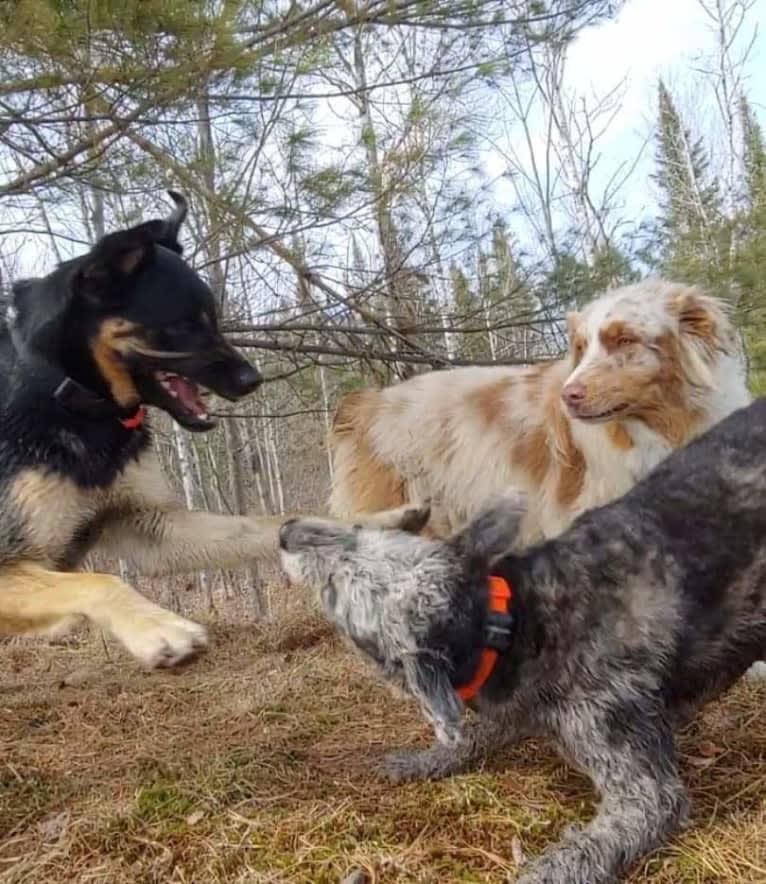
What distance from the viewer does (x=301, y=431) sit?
90.9 ft

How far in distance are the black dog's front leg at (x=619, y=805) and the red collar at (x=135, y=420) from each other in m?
2.40

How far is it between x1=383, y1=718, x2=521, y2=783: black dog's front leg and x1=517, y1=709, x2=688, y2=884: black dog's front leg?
50cm

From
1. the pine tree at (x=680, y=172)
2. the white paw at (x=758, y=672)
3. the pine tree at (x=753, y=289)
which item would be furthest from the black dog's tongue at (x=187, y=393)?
the pine tree at (x=680, y=172)

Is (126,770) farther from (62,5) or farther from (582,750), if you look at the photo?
(62,5)

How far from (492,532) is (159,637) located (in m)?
1.20

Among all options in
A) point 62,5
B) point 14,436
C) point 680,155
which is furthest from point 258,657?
point 680,155

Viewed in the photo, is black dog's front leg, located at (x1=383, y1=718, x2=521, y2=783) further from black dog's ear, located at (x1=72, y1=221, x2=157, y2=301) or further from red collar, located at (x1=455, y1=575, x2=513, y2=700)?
black dog's ear, located at (x1=72, y1=221, x2=157, y2=301)

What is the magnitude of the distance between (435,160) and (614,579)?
16.5 ft

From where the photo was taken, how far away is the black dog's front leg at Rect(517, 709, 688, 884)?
8.25 feet

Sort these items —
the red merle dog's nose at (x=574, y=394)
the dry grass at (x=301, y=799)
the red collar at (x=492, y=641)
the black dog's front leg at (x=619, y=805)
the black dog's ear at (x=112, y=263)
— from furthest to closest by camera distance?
the red merle dog's nose at (x=574, y=394)
the black dog's ear at (x=112, y=263)
the red collar at (x=492, y=641)
the dry grass at (x=301, y=799)
the black dog's front leg at (x=619, y=805)

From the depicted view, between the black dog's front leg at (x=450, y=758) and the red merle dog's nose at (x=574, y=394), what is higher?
the red merle dog's nose at (x=574, y=394)

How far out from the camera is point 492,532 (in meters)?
→ 2.92

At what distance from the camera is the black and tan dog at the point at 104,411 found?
373 cm

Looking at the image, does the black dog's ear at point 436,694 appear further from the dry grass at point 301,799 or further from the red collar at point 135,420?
the red collar at point 135,420
